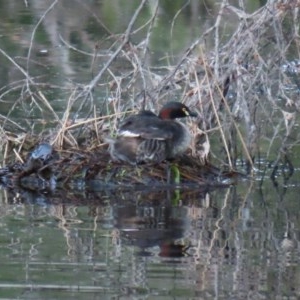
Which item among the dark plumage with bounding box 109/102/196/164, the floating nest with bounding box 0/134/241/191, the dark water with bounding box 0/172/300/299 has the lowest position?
the dark water with bounding box 0/172/300/299

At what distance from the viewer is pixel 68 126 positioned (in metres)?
11.7

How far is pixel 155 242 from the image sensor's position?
9.09 m

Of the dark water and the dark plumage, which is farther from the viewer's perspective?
the dark plumage

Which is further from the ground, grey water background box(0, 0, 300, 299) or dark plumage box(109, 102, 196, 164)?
dark plumage box(109, 102, 196, 164)

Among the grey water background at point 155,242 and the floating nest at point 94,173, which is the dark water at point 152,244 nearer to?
the grey water background at point 155,242

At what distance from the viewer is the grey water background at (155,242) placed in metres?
7.79

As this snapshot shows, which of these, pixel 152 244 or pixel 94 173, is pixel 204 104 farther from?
pixel 152 244

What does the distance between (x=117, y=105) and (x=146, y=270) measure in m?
3.81

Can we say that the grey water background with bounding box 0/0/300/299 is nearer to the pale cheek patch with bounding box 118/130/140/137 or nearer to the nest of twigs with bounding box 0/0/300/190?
the nest of twigs with bounding box 0/0/300/190

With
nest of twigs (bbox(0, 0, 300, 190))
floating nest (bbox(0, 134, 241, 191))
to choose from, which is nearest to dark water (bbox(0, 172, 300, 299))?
floating nest (bbox(0, 134, 241, 191))

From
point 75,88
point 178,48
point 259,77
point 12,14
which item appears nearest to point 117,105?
point 75,88

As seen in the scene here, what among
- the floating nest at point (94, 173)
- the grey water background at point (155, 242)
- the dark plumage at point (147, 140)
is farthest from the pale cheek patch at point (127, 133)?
the grey water background at point (155, 242)

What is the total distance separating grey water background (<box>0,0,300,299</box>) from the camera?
25.6 ft

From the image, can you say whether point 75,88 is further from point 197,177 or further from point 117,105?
point 197,177
